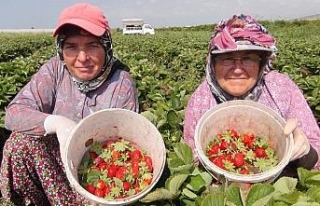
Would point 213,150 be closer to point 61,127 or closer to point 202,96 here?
point 202,96

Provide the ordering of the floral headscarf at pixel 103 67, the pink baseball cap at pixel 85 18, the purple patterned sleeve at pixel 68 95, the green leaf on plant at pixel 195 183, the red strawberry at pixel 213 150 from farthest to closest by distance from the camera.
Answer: the purple patterned sleeve at pixel 68 95
the floral headscarf at pixel 103 67
the pink baseball cap at pixel 85 18
the red strawberry at pixel 213 150
the green leaf on plant at pixel 195 183

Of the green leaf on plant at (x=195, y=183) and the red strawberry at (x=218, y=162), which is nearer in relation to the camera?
the green leaf on plant at (x=195, y=183)

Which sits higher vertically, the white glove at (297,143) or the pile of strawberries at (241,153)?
the white glove at (297,143)

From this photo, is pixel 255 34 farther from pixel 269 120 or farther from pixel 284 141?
pixel 284 141

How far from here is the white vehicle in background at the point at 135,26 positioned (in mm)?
45156

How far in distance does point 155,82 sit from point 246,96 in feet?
5.22

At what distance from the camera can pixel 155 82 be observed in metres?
3.78

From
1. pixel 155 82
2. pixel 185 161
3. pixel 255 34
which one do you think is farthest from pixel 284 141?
pixel 155 82

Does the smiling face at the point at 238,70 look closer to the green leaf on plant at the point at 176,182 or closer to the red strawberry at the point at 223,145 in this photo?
the red strawberry at the point at 223,145

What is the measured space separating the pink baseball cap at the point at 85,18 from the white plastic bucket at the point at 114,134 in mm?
497

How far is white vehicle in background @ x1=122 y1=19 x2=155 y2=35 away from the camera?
45156 millimetres

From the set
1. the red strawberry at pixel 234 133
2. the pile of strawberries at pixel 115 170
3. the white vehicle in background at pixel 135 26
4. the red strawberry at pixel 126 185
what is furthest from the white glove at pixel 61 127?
the white vehicle in background at pixel 135 26

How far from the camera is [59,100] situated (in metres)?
2.60

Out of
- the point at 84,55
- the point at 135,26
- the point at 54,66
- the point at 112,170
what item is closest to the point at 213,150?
the point at 112,170
